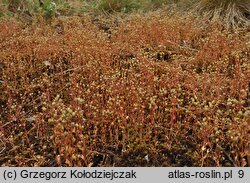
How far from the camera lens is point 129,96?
3020mm

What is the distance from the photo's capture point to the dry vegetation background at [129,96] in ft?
8.21

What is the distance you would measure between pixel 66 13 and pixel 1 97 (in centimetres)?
387

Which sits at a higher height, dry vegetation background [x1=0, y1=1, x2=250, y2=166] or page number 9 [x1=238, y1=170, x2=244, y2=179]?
dry vegetation background [x1=0, y1=1, x2=250, y2=166]

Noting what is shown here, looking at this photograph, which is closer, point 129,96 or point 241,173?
point 241,173

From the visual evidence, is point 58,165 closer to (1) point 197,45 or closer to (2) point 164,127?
(2) point 164,127

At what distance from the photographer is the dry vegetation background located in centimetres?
250

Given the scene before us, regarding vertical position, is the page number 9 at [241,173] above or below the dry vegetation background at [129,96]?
below

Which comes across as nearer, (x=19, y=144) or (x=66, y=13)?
(x=19, y=144)

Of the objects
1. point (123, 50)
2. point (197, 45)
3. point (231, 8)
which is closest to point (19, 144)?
point (123, 50)

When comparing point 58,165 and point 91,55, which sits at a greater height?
point 91,55

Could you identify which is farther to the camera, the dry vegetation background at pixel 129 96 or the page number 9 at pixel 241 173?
the dry vegetation background at pixel 129 96

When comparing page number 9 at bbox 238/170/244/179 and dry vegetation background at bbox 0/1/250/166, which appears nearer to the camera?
page number 9 at bbox 238/170/244/179

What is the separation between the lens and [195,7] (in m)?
5.84

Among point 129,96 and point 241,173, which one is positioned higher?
point 129,96
